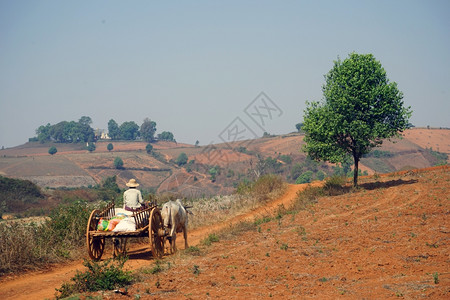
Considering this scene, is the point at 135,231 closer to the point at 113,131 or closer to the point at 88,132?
the point at 88,132

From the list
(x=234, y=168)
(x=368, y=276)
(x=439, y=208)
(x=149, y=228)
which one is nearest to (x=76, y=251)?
(x=149, y=228)

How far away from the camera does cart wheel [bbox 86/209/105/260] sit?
13086mm

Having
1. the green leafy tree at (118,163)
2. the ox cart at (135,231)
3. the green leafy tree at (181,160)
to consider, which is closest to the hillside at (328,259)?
the ox cart at (135,231)

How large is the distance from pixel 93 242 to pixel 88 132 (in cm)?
14469

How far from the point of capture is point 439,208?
60.7ft

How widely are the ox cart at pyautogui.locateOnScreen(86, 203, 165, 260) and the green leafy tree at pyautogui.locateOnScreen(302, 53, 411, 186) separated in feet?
46.9

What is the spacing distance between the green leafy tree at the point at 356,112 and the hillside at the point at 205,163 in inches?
2375

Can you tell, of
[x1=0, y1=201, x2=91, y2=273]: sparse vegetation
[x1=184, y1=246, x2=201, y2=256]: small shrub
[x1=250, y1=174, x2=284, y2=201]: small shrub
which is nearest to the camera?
[x1=0, y1=201, x2=91, y2=273]: sparse vegetation

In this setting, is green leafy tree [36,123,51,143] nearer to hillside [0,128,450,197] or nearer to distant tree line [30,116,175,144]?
distant tree line [30,116,175,144]

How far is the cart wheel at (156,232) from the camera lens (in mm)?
13330

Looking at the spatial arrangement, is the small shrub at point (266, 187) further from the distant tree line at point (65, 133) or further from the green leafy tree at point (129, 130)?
the green leafy tree at point (129, 130)

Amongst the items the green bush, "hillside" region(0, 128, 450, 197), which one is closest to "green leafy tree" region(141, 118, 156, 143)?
"hillside" region(0, 128, 450, 197)

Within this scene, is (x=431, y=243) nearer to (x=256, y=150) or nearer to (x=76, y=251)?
(x=76, y=251)

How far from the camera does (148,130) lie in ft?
525
